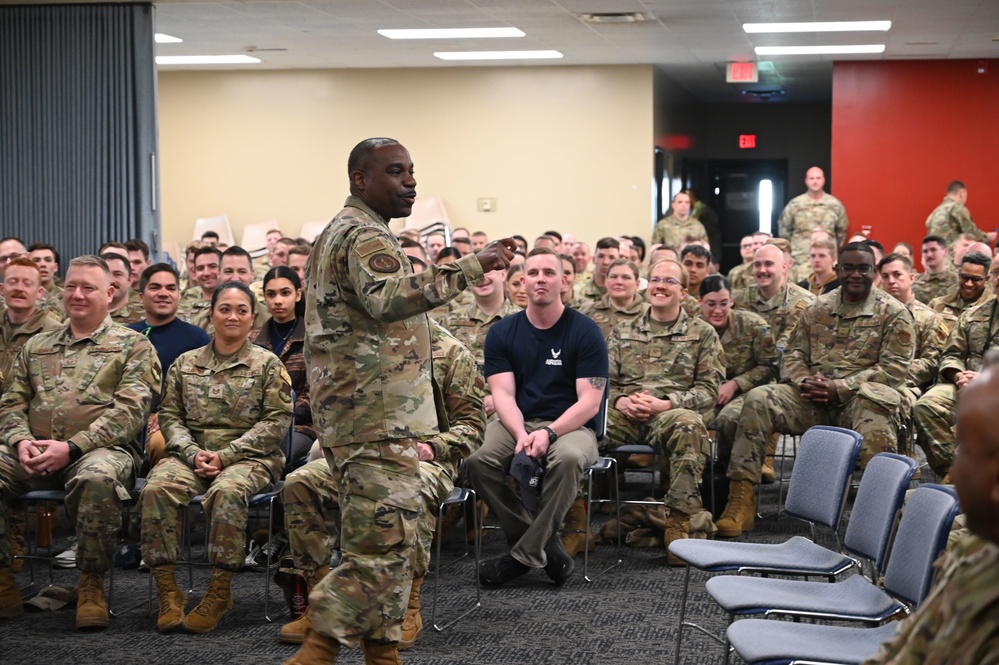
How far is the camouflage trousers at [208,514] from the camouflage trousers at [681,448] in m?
1.87

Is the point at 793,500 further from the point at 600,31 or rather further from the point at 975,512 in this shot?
the point at 600,31

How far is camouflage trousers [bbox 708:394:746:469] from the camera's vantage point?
5.99 m

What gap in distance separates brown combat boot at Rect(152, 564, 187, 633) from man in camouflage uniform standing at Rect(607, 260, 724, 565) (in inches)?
83.3

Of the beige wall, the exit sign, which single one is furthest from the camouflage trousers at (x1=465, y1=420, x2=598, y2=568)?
the exit sign

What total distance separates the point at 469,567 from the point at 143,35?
17.0 feet

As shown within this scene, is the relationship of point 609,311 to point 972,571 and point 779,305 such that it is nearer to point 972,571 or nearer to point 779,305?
point 779,305

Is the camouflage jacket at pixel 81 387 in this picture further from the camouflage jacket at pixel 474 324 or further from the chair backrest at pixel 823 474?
the chair backrest at pixel 823 474

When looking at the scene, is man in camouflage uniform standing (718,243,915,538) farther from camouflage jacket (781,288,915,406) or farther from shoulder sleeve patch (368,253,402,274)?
shoulder sleeve patch (368,253,402,274)

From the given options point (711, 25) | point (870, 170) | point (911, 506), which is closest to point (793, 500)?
point (911, 506)

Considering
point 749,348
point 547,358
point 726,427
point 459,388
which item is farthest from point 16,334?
point 749,348

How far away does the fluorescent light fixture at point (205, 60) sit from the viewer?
1295 centimetres

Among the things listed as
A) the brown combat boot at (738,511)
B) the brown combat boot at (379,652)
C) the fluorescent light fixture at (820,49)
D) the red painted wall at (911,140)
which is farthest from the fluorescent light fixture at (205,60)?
the brown combat boot at (379,652)

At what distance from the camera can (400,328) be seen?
10.3 ft

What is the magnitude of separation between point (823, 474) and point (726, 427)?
235 cm
